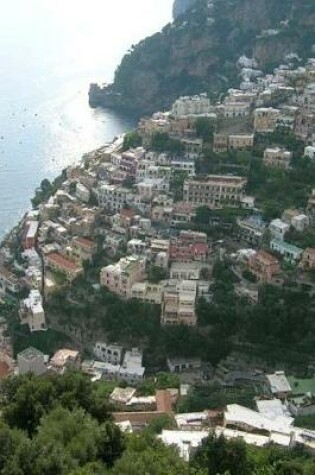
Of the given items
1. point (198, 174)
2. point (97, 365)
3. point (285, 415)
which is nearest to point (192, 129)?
point (198, 174)

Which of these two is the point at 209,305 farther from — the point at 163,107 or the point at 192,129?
the point at 163,107

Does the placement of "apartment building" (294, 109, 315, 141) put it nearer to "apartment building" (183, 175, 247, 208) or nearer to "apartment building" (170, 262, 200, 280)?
"apartment building" (183, 175, 247, 208)

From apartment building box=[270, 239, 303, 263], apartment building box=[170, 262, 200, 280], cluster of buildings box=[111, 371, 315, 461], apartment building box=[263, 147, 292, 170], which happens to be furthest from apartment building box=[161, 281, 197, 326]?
apartment building box=[263, 147, 292, 170]

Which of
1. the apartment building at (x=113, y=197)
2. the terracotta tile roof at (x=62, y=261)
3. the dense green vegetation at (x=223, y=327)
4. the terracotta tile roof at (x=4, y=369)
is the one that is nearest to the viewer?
the terracotta tile roof at (x=4, y=369)

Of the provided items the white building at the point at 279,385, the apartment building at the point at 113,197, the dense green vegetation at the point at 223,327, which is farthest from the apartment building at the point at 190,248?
the white building at the point at 279,385

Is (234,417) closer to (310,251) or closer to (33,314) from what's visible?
(310,251)

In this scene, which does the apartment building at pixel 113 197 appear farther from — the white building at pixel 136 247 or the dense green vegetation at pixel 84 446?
the dense green vegetation at pixel 84 446
